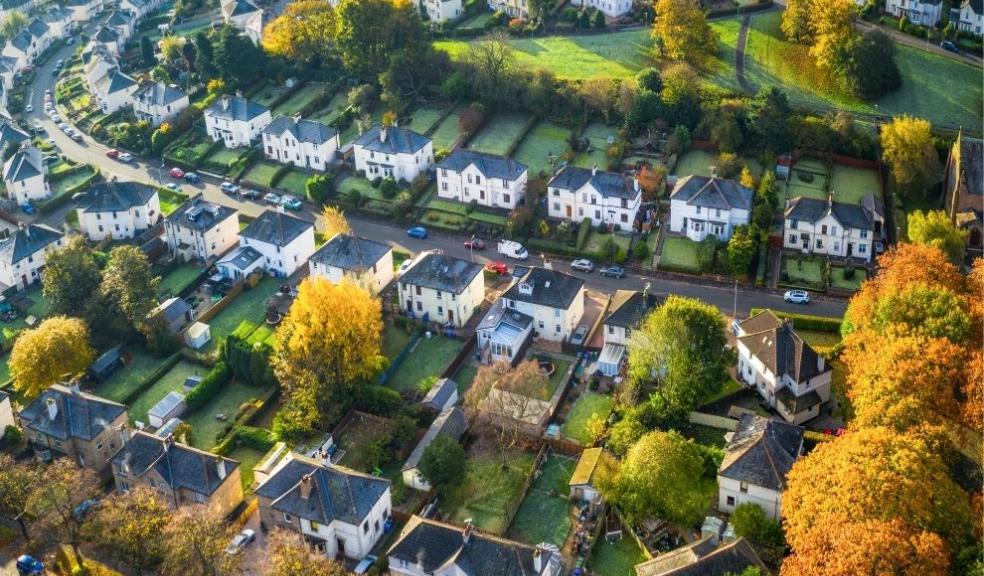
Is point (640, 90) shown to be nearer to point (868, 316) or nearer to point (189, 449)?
point (868, 316)

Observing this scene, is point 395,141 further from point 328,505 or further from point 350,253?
point 328,505

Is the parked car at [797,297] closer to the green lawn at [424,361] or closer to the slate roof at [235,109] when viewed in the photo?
the green lawn at [424,361]

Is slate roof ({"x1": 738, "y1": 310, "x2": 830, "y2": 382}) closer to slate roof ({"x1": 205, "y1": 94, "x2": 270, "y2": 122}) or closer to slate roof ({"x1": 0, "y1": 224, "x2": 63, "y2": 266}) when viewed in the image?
slate roof ({"x1": 0, "y1": 224, "x2": 63, "y2": 266})

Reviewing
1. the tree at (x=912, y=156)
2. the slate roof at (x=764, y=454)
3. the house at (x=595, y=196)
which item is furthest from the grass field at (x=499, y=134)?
the slate roof at (x=764, y=454)

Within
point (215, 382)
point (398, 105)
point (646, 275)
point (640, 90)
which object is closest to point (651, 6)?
point (640, 90)

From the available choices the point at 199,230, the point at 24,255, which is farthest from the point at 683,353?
the point at 24,255
